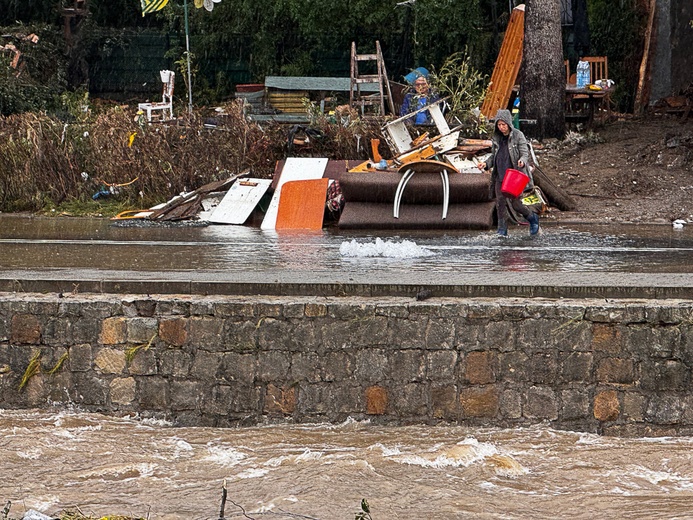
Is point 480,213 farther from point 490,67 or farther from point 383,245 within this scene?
point 490,67

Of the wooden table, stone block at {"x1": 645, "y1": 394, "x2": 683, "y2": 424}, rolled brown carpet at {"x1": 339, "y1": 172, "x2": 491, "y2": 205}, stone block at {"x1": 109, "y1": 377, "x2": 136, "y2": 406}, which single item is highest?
the wooden table

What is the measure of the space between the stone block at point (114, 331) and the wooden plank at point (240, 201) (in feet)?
21.0

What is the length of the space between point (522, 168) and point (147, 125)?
6.05m

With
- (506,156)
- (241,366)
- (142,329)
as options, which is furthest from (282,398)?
(506,156)

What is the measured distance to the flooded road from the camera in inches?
396

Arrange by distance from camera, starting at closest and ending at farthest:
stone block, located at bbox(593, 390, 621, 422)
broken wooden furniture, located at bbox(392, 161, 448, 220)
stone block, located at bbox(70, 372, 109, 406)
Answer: stone block, located at bbox(593, 390, 621, 422), stone block, located at bbox(70, 372, 109, 406), broken wooden furniture, located at bbox(392, 161, 448, 220)

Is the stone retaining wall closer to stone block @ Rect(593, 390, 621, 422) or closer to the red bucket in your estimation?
stone block @ Rect(593, 390, 621, 422)

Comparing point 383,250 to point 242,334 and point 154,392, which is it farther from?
point 154,392

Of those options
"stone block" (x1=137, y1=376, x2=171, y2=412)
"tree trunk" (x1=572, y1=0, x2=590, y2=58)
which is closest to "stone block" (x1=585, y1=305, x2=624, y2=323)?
"stone block" (x1=137, y1=376, x2=171, y2=412)

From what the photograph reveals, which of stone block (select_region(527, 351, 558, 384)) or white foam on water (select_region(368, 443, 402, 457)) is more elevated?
stone block (select_region(527, 351, 558, 384))

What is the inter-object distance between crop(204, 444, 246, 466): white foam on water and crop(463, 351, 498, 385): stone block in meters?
1.70

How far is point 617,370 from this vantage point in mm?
8062

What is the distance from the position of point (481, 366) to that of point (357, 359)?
0.88m

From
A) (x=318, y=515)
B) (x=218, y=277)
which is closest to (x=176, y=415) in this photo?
(x=218, y=277)
